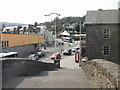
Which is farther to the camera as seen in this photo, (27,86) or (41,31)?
(41,31)

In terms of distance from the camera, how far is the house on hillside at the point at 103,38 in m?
27.1

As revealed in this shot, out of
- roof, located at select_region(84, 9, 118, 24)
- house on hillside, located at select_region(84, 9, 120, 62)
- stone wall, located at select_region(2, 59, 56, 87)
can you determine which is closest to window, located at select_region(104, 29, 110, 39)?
house on hillside, located at select_region(84, 9, 120, 62)

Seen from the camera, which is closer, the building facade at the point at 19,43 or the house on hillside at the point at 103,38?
the house on hillside at the point at 103,38

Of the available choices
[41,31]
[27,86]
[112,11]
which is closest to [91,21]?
[112,11]

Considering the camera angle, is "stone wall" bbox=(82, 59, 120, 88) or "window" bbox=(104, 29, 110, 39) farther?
"window" bbox=(104, 29, 110, 39)

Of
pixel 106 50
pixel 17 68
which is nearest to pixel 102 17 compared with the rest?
pixel 106 50

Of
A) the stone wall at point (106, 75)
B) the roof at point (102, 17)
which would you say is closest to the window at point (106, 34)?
the roof at point (102, 17)

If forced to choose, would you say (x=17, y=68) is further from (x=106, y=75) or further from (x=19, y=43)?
(x=19, y=43)

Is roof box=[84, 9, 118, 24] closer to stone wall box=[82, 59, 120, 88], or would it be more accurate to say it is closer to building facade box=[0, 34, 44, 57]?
building facade box=[0, 34, 44, 57]

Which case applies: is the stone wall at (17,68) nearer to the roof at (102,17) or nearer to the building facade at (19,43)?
the roof at (102,17)

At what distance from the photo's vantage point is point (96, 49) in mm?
27750

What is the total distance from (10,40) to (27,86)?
100 ft

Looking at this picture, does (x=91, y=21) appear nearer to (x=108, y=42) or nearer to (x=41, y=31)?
(x=108, y=42)

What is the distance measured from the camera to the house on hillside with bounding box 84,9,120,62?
88.8ft
